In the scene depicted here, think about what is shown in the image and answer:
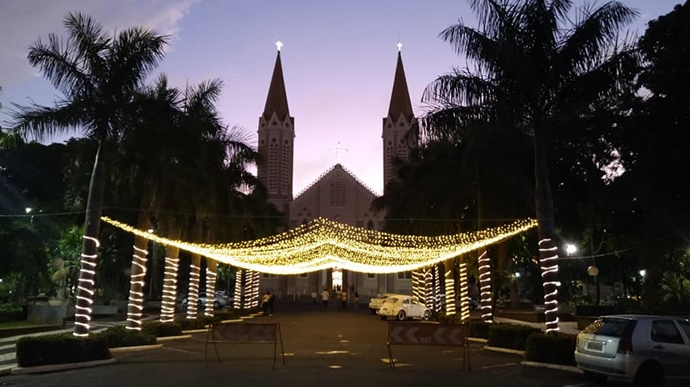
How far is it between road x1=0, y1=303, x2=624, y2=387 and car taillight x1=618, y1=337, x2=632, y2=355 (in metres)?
1.30

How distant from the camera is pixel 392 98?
72.4 m

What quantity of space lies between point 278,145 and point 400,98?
15615 millimetres

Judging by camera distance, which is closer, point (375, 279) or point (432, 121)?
point (432, 121)

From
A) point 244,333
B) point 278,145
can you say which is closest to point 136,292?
point 244,333

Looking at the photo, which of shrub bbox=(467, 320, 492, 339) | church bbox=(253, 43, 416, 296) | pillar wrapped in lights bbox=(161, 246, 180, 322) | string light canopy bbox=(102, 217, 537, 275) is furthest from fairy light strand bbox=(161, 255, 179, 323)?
church bbox=(253, 43, 416, 296)

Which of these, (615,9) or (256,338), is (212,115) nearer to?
(256,338)

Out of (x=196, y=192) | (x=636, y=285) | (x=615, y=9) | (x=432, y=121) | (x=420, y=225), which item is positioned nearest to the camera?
(x=615, y=9)

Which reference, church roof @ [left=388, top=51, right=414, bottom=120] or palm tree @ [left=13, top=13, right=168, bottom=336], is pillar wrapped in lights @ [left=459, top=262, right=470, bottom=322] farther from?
church roof @ [left=388, top=51, right=414, bottom=120]

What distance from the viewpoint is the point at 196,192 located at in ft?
66.5

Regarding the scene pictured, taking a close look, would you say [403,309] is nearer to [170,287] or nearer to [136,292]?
[170,287]

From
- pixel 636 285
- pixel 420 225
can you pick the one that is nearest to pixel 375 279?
pixel 636 285

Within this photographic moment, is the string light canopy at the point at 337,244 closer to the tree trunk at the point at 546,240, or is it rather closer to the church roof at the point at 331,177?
the tree trunk at the point at 546,240

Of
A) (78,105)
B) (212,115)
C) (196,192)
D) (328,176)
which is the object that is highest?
(328,176)

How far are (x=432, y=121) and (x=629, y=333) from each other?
7.33 metres
